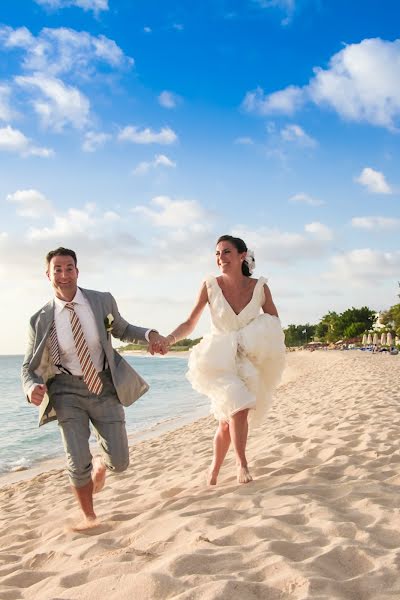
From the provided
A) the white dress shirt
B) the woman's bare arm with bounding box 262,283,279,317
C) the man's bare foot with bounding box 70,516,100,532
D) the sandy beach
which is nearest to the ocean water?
the sandy beach

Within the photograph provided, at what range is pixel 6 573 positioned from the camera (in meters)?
3.40

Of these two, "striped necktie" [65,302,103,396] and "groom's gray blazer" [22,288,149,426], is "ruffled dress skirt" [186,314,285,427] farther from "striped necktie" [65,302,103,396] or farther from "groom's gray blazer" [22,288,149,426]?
"striped necktie" [65,302,103,396]

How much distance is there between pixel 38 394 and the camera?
3889mm

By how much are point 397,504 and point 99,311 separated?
2591 millimetres

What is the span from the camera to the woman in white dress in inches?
181

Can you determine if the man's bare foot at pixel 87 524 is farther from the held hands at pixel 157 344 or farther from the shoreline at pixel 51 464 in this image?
the shoreline at pixel 51 464

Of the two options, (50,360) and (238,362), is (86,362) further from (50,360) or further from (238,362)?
(238,362)

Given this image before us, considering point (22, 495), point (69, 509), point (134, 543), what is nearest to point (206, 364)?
point (134, 543)

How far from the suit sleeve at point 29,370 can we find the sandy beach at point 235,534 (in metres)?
1.12

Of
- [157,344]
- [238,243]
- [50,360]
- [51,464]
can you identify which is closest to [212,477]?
[157,344]

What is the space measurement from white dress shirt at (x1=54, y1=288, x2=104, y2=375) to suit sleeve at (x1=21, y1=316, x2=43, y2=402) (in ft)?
0.63

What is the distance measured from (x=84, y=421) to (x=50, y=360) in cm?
54

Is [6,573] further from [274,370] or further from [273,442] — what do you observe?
[273,442]

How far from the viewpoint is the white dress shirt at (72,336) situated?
422 centimetres
